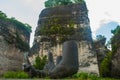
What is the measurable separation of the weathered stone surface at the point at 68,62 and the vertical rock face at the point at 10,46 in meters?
18.2

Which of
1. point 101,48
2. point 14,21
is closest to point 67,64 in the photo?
point 14,21

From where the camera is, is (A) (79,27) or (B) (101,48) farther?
(B) (101,48)

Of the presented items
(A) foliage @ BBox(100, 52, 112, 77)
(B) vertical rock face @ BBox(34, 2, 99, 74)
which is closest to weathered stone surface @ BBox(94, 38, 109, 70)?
(A) foliage @ BBox(100, 52, 112, 77)

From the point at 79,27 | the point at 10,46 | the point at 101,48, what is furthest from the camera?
the point at 101,48

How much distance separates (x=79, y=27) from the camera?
77.2 feet

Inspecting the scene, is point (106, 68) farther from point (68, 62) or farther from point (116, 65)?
point (68, 62)

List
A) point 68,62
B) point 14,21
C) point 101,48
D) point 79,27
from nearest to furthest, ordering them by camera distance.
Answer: point 68,62, point 79,27, point 14,21, point 101,48

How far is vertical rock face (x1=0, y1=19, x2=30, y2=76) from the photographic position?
22.8 meters

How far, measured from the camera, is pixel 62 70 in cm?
414

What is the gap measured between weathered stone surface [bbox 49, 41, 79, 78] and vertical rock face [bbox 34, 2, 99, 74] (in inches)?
690

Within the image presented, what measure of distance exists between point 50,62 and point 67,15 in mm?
18730

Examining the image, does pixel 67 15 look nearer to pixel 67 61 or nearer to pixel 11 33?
pixel 11 33

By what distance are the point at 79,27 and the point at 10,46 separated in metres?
6.02

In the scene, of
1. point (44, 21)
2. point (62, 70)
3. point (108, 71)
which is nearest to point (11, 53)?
point (44, 21)
